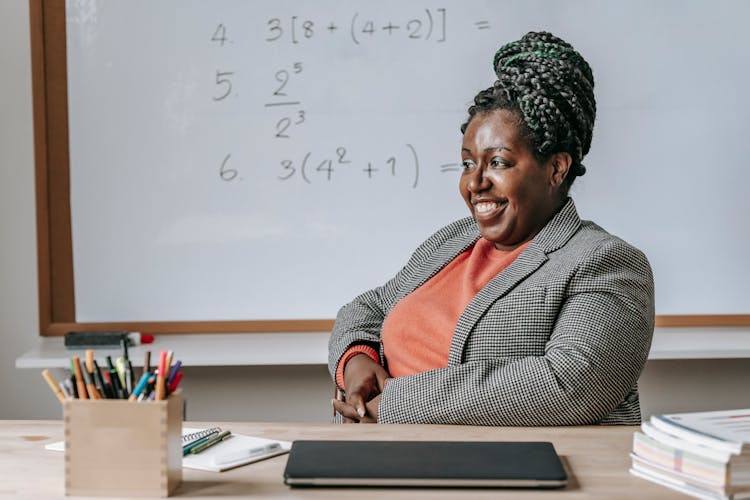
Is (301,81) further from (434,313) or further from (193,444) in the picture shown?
(193,444)

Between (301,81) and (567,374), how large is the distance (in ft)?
5.07

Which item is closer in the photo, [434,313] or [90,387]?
[90,387]

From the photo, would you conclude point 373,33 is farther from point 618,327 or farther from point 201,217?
point 618,327

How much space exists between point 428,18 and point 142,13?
2.74ft

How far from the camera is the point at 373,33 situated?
2.68m

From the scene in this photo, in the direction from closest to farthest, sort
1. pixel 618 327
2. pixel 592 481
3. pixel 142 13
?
1. pixel 592 481
2. pixel 618 327
3. pixel 142 13

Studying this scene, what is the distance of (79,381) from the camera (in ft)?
3.41

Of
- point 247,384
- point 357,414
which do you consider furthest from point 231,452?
point 247,384

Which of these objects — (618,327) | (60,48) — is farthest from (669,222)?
(60,48)

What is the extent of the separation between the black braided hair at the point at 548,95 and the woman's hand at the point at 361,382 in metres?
0.51

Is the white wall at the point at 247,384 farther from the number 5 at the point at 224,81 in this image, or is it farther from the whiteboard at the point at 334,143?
the number 5 at the point at 224,81

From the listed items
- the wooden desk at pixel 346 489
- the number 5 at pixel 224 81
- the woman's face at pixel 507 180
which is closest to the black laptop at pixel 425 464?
the wooden desk at pixel 346 489

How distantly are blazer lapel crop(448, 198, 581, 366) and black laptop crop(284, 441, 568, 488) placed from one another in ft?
1.28

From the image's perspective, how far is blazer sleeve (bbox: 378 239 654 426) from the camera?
4.57 ft
